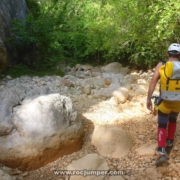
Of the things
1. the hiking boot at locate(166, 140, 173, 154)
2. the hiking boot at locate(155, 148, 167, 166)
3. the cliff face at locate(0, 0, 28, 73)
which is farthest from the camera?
the cliff face at locate(0, 0, 28, 73)

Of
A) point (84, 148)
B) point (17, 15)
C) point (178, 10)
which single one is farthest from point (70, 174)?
point (17, 15)

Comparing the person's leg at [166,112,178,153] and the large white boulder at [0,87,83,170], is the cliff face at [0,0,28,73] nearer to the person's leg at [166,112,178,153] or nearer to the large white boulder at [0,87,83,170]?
the large white boulder at [0,87,83,170]

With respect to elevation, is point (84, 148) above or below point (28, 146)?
below

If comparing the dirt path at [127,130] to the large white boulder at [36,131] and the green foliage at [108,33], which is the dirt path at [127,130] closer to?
the large white boulder at [36,131]

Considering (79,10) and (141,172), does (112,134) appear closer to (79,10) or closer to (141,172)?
(141,172)

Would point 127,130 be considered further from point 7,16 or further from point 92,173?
point 7,16

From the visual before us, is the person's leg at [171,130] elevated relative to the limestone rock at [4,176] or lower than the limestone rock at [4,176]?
elevated

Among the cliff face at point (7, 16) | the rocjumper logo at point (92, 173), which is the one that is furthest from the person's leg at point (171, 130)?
the cliff face at point (7, 16)

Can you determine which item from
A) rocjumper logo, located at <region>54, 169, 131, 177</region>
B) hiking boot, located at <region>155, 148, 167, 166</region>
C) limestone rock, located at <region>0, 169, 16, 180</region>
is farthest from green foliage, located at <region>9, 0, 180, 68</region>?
limestone rock, located at <region>0, 169, 16, 180</region>

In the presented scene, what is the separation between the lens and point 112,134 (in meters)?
3.11

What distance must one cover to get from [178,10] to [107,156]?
3.52m

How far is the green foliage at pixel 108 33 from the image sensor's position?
5504 millimetres

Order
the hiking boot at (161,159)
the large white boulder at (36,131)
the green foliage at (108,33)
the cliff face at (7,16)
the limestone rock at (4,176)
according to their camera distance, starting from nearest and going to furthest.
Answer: the limestone rock at (4,176) → the hiking boot at (161,159) → the large white boulder at (36,131) → the green foliage at (108,33) → the cliff face at (7,16)

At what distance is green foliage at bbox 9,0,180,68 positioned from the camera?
18.1ft
